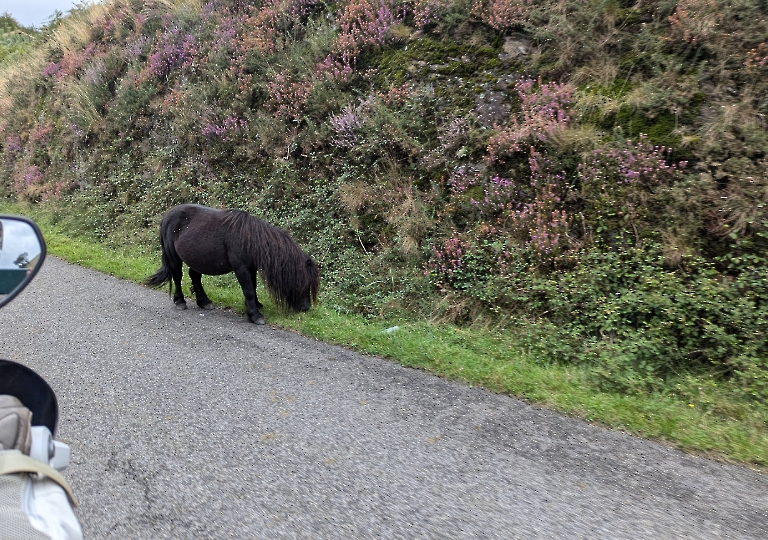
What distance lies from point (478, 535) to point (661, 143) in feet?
18.0

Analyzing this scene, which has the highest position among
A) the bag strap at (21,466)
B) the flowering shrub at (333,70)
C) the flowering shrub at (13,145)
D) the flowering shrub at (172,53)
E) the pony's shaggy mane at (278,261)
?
the flowering shrub at (172,53)

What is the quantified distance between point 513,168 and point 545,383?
368 centimetres

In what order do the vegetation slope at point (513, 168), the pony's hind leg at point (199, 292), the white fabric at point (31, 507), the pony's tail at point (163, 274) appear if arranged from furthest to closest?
the pony's tail at point (163, 274)
the pony's hind leg at point (199, 292)
the vegetation slope at point (513, 168)
the white fabric at point (31, 507)

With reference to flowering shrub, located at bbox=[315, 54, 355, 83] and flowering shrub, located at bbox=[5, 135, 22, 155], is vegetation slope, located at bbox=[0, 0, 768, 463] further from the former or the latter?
flowering shrub, located at bbox=[5, 135, 22, 155]

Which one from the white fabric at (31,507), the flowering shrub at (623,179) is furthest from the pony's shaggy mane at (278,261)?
the white fabric at (31,507)

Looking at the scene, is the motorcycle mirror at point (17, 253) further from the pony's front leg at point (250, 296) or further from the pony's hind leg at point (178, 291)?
the pony's hind leg at point (178, 291)

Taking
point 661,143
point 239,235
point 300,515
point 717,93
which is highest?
point 717,93

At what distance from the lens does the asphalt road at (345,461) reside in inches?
112

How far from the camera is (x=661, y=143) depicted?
631cm

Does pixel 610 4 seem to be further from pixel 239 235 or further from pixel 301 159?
pixel 239 235

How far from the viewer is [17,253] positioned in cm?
190

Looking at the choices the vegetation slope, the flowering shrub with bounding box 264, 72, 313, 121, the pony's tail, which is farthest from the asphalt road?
the flowering shrub with bounding box 264, 72, 313, 121

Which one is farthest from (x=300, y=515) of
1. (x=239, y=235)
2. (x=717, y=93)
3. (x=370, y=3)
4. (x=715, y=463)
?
(x=370, y=3)

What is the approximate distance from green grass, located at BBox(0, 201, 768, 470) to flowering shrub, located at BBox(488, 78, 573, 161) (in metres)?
2.83
